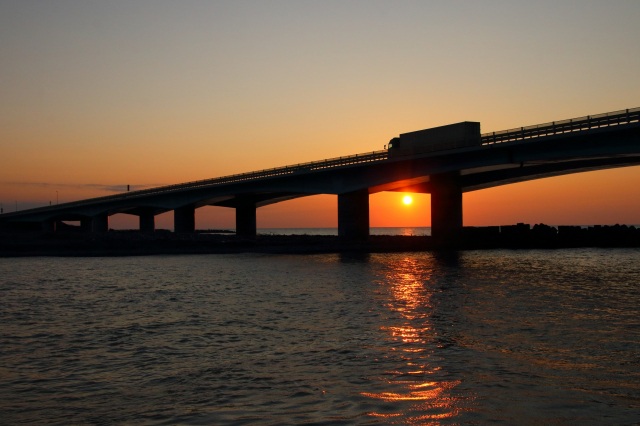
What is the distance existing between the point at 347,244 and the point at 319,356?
190 ft

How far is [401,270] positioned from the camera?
4184 centimetres

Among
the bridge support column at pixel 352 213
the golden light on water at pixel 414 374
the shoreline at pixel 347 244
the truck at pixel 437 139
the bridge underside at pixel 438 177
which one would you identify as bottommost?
the golden light on water at pixel 414 374

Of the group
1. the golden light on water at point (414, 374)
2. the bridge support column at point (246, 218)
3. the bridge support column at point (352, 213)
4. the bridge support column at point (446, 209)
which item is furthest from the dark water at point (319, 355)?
the bridge support column at point (246, 218)

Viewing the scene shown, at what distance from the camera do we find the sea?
9984 mm

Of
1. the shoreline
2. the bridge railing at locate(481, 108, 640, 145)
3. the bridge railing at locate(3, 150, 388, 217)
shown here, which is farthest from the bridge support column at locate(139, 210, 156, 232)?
the bridge railing at locate(481, 108, 640, 145)

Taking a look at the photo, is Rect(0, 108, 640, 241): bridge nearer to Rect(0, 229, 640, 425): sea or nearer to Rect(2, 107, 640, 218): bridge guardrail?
Rect(2, 107, 640, 218): bridge guardrail

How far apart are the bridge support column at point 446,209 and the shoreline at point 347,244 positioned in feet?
2.69

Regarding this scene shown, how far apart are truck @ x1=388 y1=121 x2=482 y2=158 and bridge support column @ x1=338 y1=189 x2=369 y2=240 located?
7.68 meters

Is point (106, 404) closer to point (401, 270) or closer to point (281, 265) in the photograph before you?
point (401, 270)

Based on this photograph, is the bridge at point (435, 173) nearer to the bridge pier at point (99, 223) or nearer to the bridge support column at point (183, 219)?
the bridge support column at point (183, 219)

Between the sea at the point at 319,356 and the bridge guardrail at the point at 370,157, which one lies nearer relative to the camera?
the sea at the point at 319,356

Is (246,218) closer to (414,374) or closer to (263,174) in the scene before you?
(263,174)

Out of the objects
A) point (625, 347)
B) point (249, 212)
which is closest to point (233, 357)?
point (625, 347)

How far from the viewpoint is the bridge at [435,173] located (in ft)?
154
